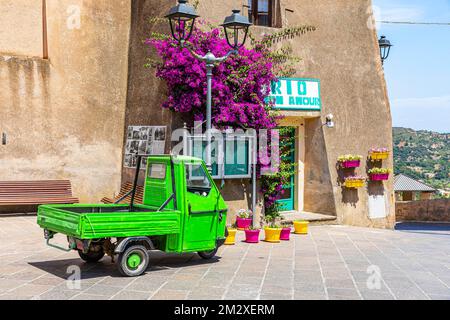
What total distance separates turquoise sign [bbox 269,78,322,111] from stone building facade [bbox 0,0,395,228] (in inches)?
8.4

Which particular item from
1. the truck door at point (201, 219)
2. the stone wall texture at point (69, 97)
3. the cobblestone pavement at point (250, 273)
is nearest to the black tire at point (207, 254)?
the cobblestone pavement at point (250, 273)

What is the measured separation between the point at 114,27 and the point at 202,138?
15.8 ft

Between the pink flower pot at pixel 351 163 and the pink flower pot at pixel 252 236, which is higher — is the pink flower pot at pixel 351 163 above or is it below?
above

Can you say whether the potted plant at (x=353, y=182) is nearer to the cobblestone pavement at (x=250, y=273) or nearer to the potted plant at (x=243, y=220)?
the cobblestone pavement at (x=250, y=273)

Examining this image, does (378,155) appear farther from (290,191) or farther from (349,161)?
(290,191)

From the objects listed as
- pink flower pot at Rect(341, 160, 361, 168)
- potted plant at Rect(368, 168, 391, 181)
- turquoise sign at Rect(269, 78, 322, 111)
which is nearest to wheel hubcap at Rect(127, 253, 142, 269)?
turquoise sign at Rect(269, 78, 322, 111)

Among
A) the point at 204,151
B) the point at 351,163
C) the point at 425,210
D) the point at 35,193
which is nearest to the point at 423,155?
the point at 425,210

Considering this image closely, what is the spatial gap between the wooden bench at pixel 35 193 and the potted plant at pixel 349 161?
24.5ft

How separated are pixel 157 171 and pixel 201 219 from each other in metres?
1.13

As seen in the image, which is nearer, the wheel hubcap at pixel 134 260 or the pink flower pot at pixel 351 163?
the wheel hubcap at pixel 134 260

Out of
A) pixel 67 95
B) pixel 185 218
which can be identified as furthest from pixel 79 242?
pixel 67 95

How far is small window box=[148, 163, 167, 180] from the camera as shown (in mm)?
8773

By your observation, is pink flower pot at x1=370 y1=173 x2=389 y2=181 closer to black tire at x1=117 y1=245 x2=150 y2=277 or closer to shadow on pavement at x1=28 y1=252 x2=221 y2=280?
shadow on pavement at x1=28 y1=252 x2=221 y2=280

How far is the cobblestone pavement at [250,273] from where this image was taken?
276 inches
